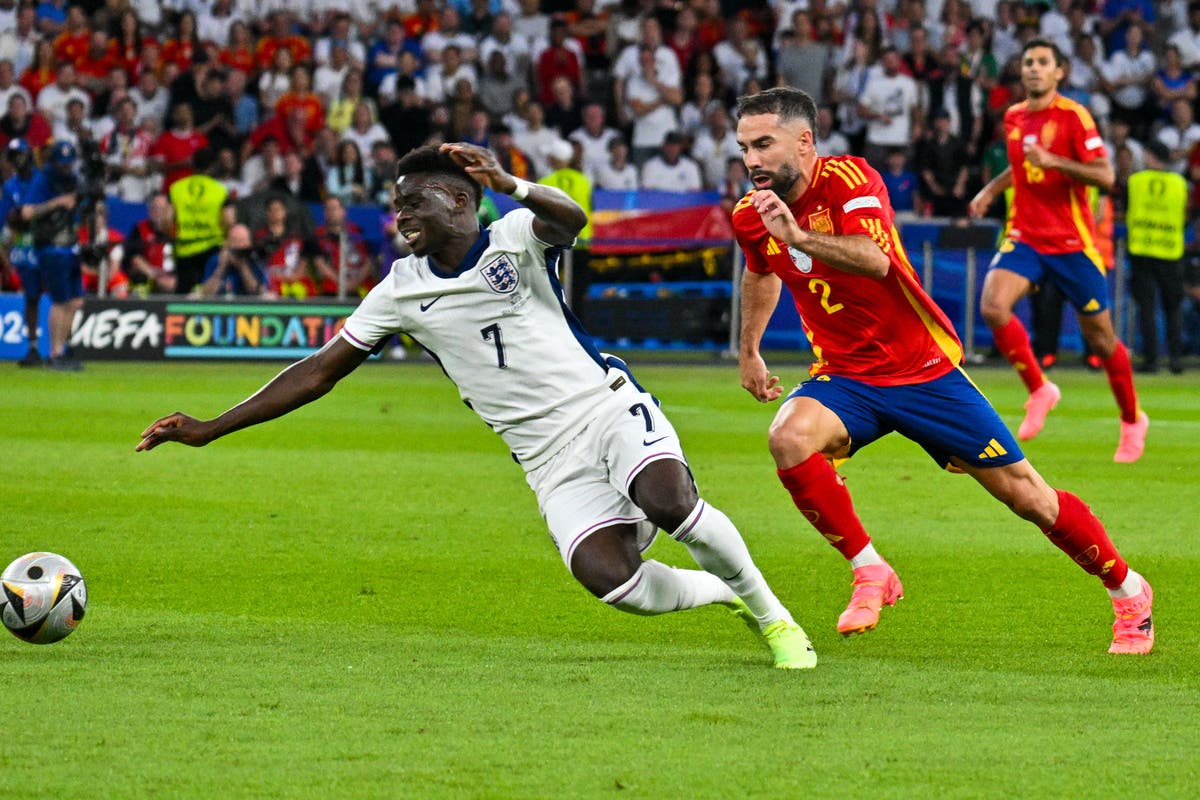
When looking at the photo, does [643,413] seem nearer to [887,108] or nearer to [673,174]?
[673,174]

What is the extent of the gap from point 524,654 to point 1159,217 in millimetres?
16208

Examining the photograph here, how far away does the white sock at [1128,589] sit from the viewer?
6.45 m

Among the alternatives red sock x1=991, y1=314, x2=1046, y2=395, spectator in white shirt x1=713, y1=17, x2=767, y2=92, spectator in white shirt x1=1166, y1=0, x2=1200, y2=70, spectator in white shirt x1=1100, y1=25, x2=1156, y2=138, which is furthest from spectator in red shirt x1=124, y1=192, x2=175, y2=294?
spectator in white shirt x1=1166, y1=0, x2=1200, y2=70

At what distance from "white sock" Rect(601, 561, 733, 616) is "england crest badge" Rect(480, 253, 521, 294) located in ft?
A: 3.31

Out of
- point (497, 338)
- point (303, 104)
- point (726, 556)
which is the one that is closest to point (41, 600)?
point (497, 338)

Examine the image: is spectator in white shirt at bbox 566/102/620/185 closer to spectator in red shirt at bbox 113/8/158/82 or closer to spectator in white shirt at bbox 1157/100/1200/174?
spectator in red shirt at bbox 113/8/158/82

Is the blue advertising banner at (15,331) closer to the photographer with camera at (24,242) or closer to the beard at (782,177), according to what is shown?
the photographer with camera at (24,242)

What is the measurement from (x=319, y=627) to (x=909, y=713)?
7.80 feet

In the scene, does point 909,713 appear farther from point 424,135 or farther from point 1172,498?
point 424,135

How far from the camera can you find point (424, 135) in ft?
78.4

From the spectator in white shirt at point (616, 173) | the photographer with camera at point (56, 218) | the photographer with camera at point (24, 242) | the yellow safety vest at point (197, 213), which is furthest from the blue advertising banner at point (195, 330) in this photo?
the spectator in white shirt at point (616, 173)

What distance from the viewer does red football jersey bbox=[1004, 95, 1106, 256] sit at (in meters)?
12.1

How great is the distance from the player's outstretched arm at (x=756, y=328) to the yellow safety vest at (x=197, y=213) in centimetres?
1615

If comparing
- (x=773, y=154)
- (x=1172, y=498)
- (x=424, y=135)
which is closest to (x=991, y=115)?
(x=424, y=135)
